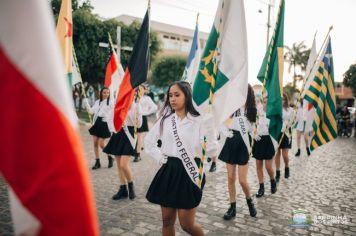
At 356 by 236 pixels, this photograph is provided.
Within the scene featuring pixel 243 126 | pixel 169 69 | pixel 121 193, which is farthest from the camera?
pixel 169 69

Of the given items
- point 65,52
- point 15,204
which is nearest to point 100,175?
point 65,52

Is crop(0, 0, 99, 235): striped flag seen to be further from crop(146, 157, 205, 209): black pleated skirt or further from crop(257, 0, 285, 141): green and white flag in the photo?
crop(257, 0, 285, 141): green and white flag

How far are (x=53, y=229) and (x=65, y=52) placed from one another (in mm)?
4082

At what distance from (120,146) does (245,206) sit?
2553 mm

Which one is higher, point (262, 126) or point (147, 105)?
point (147, 105)

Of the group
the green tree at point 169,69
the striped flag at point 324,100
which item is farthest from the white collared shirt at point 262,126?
the green tree at point 169,69

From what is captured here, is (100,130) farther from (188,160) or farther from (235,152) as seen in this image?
(188,160)

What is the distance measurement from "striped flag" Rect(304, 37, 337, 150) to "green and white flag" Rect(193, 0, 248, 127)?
2940mm

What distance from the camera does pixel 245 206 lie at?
17.3ft

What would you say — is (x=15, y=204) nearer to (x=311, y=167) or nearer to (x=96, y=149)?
(x=96, y=149)

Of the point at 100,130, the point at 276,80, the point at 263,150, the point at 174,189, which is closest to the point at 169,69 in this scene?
the point at 100,130

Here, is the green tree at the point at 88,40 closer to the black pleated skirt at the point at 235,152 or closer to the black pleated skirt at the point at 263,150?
the black pleated skirt at the point at 263,150

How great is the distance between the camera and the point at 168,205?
9.65 ft

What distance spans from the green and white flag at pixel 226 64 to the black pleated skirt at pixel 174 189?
798 mm
